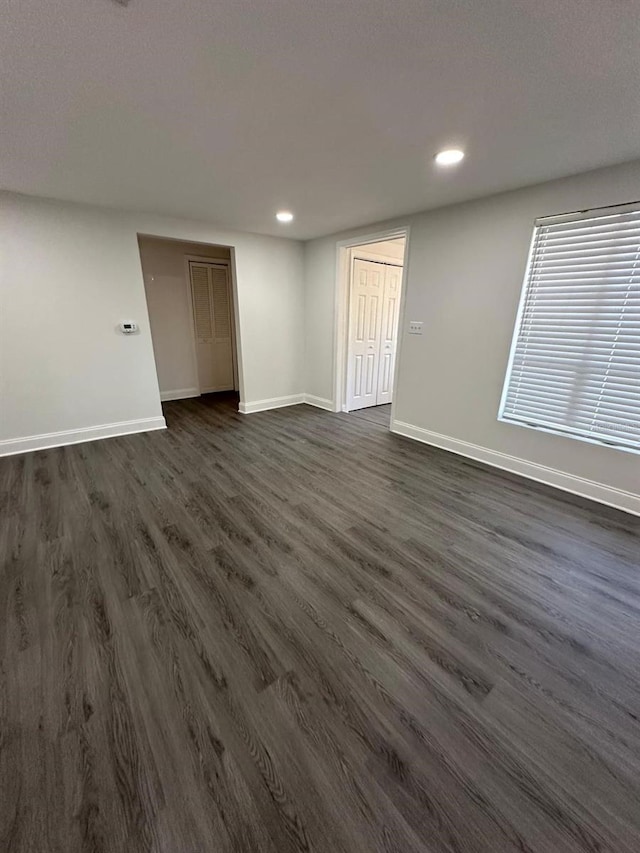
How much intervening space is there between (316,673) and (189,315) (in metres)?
5.50

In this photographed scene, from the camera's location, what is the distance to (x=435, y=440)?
12.7 ft

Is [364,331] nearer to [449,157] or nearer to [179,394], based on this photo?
[449,157]

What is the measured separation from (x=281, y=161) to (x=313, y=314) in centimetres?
282

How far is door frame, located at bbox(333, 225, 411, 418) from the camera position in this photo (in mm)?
3990

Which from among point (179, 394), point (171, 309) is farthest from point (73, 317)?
point (179, 394)

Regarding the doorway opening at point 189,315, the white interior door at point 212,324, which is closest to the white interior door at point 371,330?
the doorway opening at point 189,315

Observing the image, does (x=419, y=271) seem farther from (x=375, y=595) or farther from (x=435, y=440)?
(x=375, y=595)

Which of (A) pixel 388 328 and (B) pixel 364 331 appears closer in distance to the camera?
(B) pixel 364 331

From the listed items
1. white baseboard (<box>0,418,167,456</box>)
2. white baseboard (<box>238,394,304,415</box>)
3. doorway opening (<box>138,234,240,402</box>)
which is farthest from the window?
white baseboard (<box>0,418,167,456</box>)

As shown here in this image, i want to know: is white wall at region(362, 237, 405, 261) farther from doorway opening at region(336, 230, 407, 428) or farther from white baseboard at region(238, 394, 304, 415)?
white baseboard at region(238, 394, 304, 415)

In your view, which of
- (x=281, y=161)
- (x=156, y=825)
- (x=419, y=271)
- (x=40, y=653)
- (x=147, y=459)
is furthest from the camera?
(x=419, y=271)

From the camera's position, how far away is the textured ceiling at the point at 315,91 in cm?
123

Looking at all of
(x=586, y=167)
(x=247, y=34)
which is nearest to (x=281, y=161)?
(x=247, y=34)

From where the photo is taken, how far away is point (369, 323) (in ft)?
16.6
